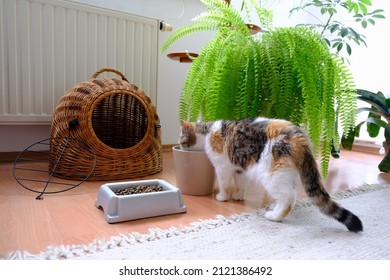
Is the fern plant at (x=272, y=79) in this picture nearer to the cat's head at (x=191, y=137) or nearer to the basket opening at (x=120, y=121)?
the cat's head at (x=191, y=137)

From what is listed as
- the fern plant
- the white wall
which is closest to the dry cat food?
the fern plant

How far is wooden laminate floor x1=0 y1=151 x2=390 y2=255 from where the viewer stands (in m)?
0.82

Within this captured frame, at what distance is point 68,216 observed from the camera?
0.99 meters

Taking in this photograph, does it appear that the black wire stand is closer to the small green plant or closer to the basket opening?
the basket opening

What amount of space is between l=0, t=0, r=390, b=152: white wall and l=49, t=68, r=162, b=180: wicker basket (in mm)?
456

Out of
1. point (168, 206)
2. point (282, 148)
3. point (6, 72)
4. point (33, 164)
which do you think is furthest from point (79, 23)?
point (282, 148)

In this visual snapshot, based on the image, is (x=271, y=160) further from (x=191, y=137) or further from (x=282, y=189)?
(x=191, y=137)

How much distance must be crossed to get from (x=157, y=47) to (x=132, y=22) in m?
0.23

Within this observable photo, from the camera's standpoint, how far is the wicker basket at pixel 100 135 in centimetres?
143

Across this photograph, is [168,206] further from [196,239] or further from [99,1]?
[99,1]

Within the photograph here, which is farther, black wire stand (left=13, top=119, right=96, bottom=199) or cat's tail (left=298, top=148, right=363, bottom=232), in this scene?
black wire stand (left=13, top=119, right=96, bottom=199)

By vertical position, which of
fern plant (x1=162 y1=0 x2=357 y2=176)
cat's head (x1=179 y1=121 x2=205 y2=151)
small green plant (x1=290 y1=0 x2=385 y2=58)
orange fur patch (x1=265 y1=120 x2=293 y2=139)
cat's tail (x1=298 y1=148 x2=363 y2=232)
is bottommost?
cat's tail (x1=298 y1=148 x2=363 y2=232)

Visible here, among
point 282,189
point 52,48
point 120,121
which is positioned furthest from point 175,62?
point 282,189

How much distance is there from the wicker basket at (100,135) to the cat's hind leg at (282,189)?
0.78 meters
